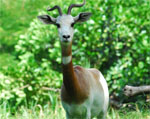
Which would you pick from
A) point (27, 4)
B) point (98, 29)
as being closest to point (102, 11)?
point (98, 29)

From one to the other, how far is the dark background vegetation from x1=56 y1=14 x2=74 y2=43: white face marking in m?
3.72

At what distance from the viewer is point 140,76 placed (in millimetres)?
8508

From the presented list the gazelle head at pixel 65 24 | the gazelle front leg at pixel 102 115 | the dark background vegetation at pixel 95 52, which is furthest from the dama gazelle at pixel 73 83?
the dark background vegetation at pixel 95 52

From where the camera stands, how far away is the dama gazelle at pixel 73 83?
487 cm

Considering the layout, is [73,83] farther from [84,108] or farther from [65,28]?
[65,28]

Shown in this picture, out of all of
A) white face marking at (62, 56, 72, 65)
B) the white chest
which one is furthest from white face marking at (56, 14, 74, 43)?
the white chest

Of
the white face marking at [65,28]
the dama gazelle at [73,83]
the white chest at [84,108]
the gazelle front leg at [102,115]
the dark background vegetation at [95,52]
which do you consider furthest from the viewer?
the dark background vegetation at [95,52]

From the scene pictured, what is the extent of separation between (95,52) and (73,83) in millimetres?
4176

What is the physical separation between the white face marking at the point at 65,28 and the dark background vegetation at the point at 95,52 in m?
3.72

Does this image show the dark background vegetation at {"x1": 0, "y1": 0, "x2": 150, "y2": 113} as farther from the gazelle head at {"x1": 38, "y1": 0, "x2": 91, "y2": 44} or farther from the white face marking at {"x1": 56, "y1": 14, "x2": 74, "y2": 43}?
the white face marking at {"x1": 56, "y1": 14, "x2": 74, "y2": 43}

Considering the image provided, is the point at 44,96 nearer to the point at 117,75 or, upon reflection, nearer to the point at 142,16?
the point at 117,75

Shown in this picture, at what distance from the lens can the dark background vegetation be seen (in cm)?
861

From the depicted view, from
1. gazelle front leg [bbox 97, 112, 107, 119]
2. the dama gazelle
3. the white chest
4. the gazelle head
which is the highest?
the gazelle head

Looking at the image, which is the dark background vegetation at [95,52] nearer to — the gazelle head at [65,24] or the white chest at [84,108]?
the white chest at [84,108]
